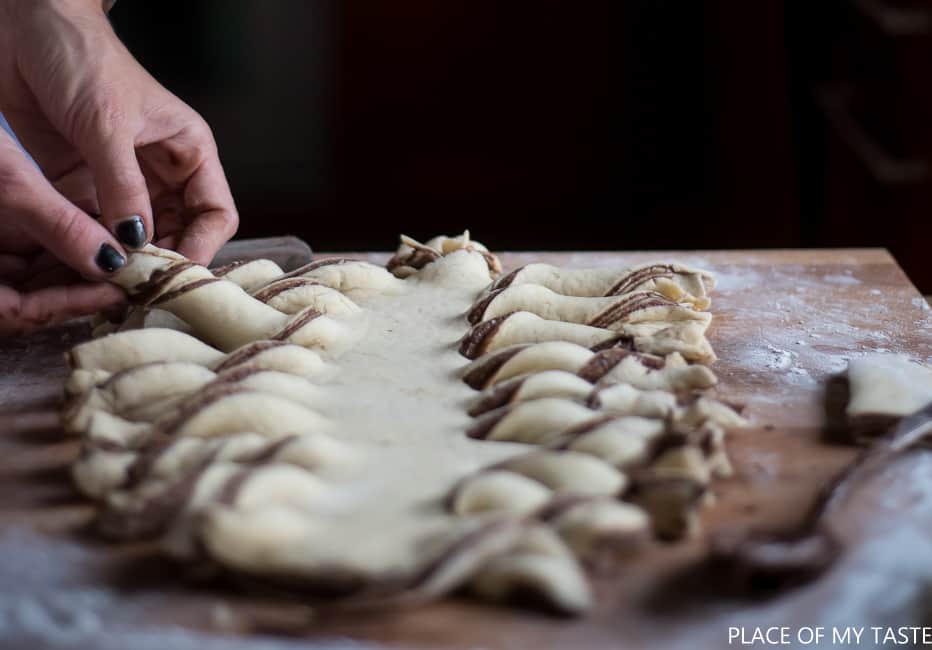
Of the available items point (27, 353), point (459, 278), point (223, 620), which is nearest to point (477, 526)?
point (223, 620)

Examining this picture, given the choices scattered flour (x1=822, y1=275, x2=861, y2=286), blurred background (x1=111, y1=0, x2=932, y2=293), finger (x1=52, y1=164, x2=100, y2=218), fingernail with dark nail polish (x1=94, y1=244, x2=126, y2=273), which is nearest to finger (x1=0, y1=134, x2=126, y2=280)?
fingernail with dark nail polish (x1=94, y1=244, x2=126, y2=273)

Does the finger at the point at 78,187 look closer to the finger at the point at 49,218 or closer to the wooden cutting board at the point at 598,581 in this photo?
the finger at the point at 49,218

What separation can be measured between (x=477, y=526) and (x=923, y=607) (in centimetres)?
47

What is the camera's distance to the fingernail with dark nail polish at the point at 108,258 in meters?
1.70

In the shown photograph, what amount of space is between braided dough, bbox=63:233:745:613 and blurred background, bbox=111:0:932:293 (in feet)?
8.15

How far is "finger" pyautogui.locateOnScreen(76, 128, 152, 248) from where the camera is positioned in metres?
1.73

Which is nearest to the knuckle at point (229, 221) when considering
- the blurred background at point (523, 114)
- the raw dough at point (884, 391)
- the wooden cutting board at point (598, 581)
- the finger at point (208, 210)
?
the finger at point (208, 210)

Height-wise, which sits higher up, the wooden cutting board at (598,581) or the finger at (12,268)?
the finger at (12,268)

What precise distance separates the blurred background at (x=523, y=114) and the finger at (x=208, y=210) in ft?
7.75

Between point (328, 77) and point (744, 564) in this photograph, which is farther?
point (328, 77)

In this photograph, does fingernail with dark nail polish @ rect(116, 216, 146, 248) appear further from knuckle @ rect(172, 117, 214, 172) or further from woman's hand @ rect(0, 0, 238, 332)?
knuckle @ rect(172, 117, 214, 172)

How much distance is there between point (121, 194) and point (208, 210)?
12.1 inches

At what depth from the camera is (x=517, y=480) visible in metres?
1.15

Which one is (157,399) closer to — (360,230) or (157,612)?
(157,612)
